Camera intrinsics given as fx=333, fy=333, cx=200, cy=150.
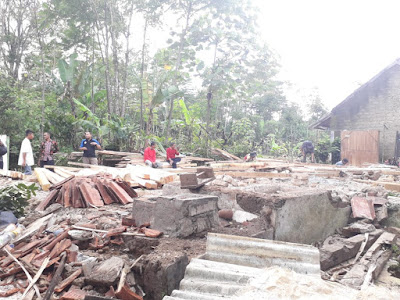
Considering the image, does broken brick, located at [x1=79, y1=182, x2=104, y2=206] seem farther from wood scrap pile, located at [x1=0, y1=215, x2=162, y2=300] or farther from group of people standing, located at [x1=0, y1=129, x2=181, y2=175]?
group of people standing, located at [x1=0, y1=129, x2=181, y2=175]

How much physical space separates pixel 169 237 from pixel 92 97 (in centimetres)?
1151

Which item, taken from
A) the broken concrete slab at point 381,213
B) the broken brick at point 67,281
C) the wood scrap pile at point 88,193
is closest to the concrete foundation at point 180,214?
the broken brick at point 67,281

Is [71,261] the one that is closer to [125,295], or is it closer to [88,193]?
[125,295]

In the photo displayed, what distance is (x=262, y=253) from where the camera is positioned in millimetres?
2838

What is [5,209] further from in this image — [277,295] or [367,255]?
[367,255]

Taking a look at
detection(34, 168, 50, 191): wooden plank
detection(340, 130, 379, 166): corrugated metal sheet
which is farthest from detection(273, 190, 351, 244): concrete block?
detection(340, 130, 379, 166): corrugated metal sheet

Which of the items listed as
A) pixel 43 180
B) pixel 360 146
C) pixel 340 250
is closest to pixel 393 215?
pixel 340 250

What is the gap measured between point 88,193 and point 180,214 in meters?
2.35

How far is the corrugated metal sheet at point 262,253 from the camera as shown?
272cm

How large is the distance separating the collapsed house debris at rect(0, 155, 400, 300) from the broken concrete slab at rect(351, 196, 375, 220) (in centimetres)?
2

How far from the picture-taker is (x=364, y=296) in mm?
2244

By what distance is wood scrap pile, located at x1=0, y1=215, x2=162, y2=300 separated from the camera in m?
2.64

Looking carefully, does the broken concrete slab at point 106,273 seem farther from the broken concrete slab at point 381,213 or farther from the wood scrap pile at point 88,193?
the broken concrete slab at point 381,213

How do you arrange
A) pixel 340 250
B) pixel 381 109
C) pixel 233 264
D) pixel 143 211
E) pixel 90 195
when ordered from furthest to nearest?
pixel 381 109 < pixel 90 195 < pixel 340 250 < pixel 143 211 < pixel 233 264
